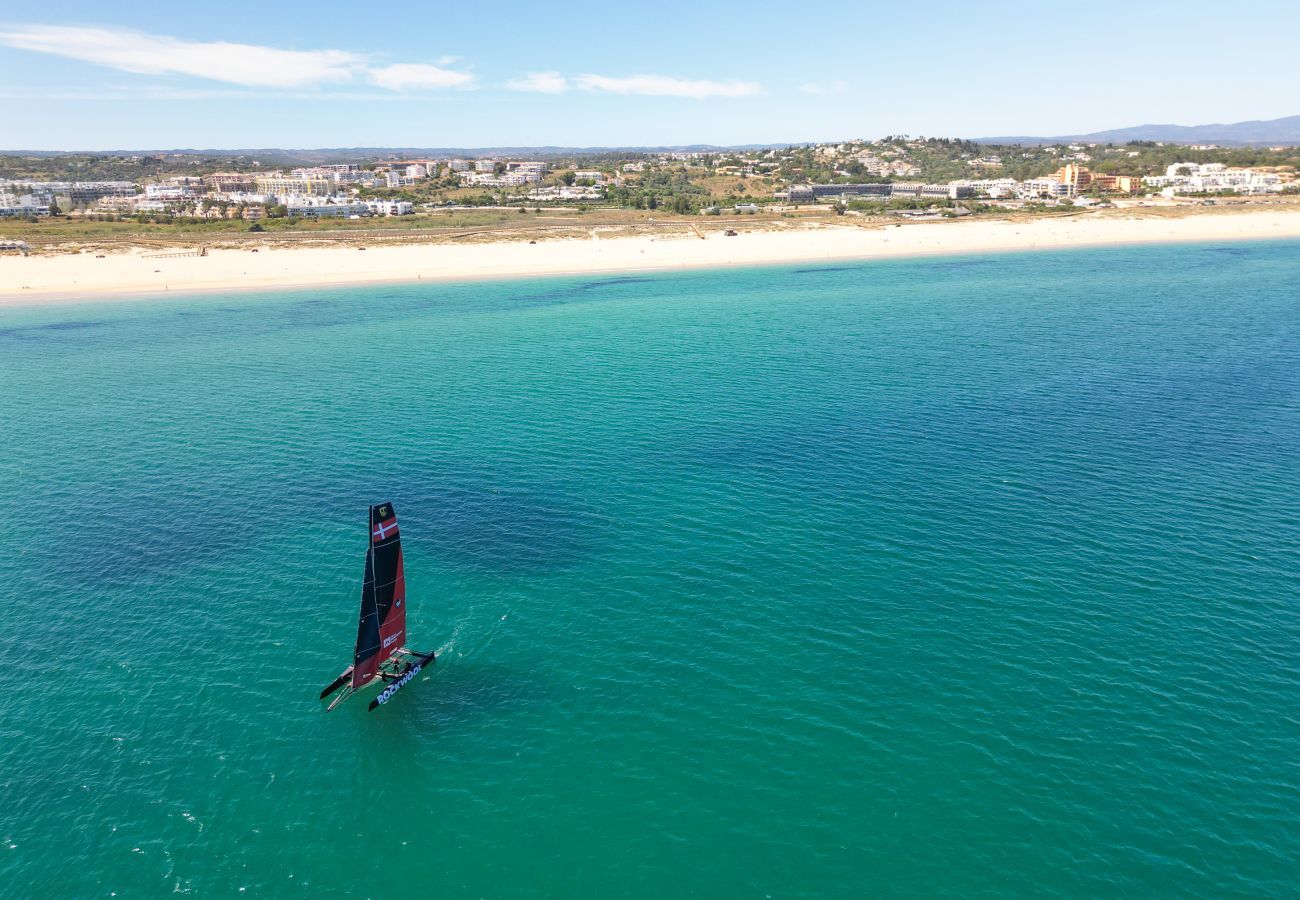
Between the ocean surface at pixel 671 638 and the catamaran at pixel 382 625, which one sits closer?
the ocean surface at pixel 671 638

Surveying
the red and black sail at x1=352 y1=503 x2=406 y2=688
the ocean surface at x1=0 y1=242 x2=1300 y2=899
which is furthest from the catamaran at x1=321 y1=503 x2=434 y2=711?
the ocean surface at x1=0 y1=242 x2=1300 y2=899

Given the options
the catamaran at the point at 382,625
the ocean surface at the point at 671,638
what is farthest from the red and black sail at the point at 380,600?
the ocean surface at the point at 671,638

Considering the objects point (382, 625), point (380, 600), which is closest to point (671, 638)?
point (382, 625)

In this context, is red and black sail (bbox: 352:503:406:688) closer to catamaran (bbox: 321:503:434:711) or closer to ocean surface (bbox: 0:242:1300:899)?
catamaran (bbox: 321:503:434:711)

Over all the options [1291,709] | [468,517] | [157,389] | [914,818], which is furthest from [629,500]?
[157,389]

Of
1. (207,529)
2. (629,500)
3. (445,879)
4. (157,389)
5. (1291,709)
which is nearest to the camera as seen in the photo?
(445,879)

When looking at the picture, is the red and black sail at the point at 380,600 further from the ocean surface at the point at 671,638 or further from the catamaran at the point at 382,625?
the ocean surface at the point at 671,638

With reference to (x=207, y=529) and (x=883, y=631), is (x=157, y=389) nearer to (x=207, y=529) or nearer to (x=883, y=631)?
(x=207, y=529)
